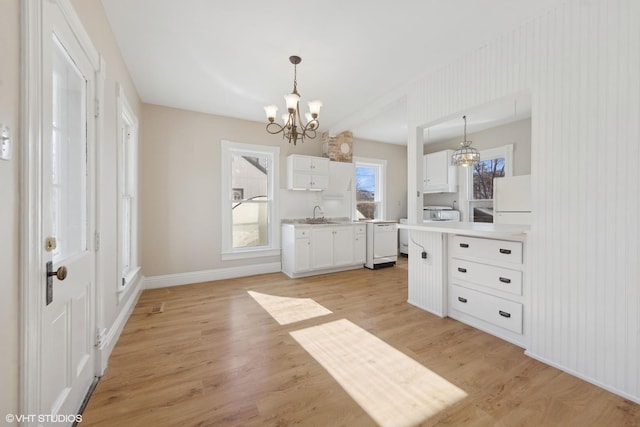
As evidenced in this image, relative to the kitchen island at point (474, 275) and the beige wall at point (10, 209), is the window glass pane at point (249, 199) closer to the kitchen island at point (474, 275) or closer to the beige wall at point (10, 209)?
the kitchen island at point (474, 275)

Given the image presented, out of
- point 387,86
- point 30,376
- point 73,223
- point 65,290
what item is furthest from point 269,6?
point 30,376

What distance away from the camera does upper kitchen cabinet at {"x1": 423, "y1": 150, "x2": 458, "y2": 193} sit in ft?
18.2

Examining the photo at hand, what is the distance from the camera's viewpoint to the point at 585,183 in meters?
1.84

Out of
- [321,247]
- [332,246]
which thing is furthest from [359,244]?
[321,247]

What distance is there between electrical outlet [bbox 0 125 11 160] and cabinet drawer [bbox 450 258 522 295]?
3.20 meters

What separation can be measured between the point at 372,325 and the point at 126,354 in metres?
2.19

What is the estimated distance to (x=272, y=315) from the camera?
115 inches

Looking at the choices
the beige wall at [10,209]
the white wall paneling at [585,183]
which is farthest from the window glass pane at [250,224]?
the white wall paneling at [585,183]

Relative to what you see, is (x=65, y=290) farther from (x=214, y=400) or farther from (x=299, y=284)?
(x=299, y=284)

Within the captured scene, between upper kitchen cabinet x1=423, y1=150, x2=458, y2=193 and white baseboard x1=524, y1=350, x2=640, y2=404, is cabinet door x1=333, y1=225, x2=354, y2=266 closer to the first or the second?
upper kitchen cabinet x1=423, y1=150, x2=458, y2=193

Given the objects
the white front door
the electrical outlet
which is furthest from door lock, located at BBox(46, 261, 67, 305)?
the electrical outlet

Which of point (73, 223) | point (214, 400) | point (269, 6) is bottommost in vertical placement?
point (214, 400)

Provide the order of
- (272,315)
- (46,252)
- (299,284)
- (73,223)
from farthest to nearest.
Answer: (299,284), (272,315), (73,223), (46,252)

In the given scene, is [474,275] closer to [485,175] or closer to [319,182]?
[319,182]
